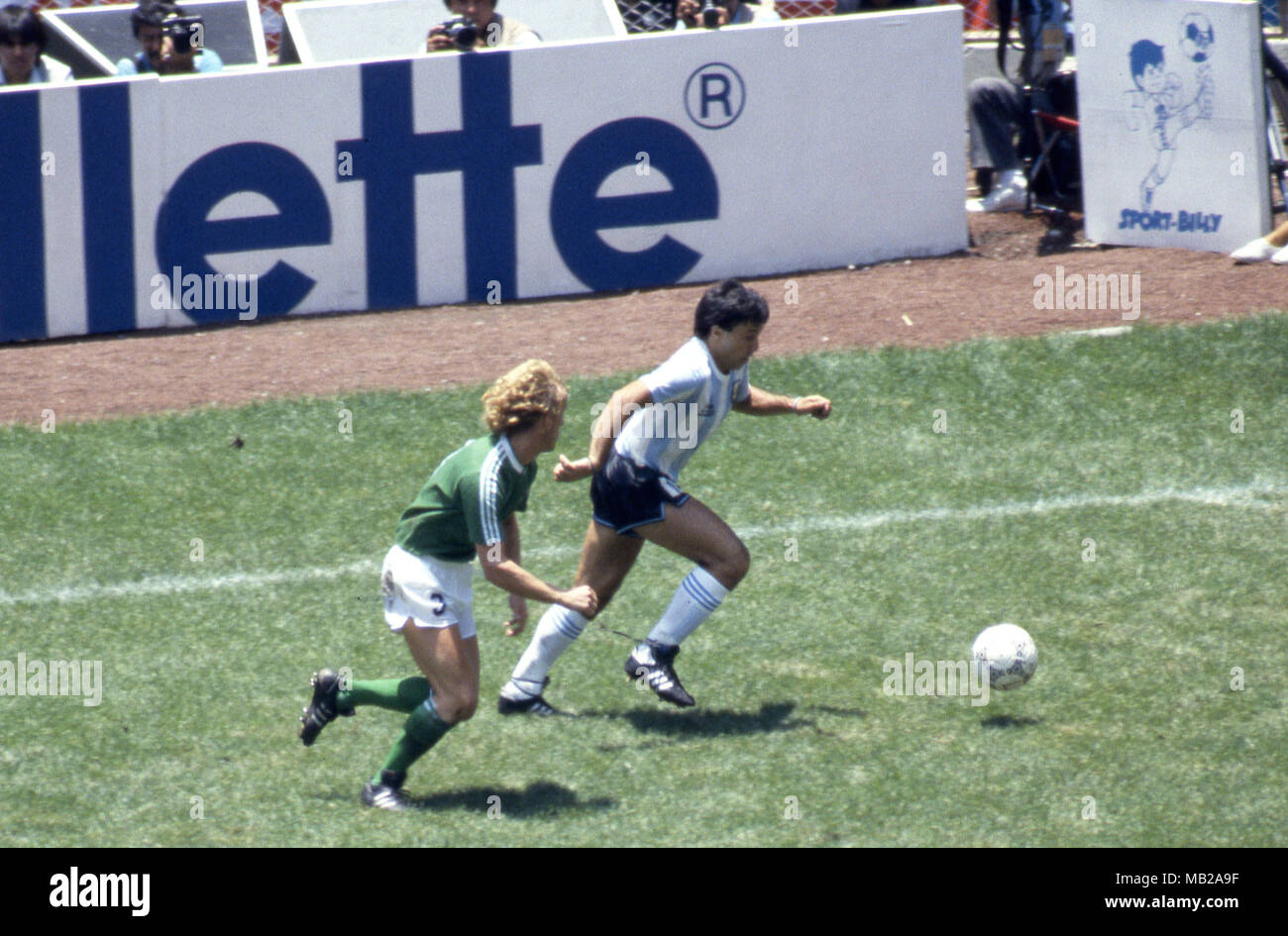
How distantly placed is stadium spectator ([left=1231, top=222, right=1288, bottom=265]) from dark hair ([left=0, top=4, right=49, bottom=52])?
8.70 metres

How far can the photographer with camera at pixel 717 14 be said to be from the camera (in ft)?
39.9

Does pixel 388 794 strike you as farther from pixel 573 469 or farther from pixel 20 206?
pixel 20 206

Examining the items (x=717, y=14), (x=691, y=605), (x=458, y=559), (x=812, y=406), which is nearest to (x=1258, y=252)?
(x=717, y=14)

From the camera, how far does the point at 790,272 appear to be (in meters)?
12.2

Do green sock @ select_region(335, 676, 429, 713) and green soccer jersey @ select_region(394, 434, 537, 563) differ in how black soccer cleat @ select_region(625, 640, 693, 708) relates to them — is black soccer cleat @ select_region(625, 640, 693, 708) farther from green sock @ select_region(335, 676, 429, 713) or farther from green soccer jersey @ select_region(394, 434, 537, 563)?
green soccer jersey @ select_region(394, 434, 537, 563)

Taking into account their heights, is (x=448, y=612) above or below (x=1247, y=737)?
above

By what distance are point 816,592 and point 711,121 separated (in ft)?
16.7

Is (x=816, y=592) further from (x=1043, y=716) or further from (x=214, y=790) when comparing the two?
(x=214, y=790)

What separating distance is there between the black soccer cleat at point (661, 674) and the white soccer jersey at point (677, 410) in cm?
73

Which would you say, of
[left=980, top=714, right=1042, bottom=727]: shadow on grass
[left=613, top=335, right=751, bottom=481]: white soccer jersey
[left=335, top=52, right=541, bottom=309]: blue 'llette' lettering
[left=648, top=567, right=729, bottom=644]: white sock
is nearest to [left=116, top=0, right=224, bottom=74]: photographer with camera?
[left=335, top=52, right=541, bottom=309]: blue 'llette' lettering

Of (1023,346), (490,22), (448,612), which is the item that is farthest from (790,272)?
(448,612)

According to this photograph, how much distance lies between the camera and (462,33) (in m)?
11.6

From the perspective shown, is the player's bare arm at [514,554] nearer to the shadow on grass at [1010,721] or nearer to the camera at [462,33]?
the shadow on grass at [1010,721]

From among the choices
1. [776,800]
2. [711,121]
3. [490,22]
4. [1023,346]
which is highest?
[490,22]
